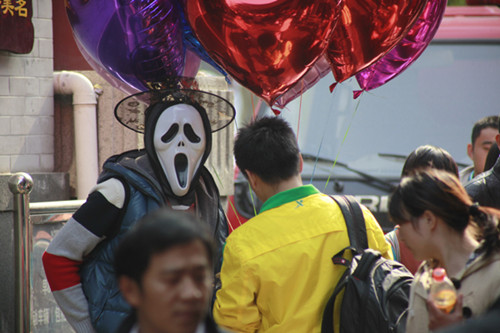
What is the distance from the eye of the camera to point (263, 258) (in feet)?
9.02

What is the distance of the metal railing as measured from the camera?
4441mm

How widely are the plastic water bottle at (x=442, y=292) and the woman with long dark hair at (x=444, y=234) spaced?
11 cm

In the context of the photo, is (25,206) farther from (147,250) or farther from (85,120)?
(147,250)

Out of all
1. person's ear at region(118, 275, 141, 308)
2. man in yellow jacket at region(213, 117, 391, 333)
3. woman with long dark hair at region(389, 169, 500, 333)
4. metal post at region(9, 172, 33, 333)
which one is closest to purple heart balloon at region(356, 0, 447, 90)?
man in yellow jacket at region(213, 117, 391, 333)

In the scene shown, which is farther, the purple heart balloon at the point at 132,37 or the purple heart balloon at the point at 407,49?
the purple heart balloon at the point at 407,49

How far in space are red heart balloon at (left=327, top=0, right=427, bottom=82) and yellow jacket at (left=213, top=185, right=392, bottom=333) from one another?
1.05 metres

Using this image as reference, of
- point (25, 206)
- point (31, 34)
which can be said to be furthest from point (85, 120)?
point (25, 206)

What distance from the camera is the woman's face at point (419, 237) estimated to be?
2.34 m

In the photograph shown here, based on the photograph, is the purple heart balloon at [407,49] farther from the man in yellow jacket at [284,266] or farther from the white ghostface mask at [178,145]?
the man in yellow jacket at [284,266]

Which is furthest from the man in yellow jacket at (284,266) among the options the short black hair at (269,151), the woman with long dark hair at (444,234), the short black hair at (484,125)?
the short black hair at (484,125)

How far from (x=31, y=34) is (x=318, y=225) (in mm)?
3922

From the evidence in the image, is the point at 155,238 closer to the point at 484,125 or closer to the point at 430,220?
the point at 430,220

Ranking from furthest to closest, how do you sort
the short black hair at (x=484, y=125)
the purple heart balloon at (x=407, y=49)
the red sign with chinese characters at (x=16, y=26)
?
the red sign with chinese characters at (x=16, y=26), the short black hair at (x=484, y=125), the purple heart balloon at (x=407, y=49)

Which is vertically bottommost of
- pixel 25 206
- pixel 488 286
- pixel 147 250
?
pixel 25 206
